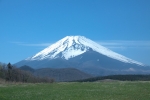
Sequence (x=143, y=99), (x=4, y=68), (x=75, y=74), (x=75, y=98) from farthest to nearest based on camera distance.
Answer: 1. (x=75, y=74)
2. (x=4, y=68)
3. (x=75, y=98)
4. (x=143, y=99)

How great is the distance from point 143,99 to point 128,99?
40.8 inches

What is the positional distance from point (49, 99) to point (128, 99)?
5.64 meters

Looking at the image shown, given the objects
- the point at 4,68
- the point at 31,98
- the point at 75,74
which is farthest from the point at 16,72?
the point at 75,74

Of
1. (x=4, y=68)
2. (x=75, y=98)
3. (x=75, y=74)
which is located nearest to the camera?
(x=75, y=98)

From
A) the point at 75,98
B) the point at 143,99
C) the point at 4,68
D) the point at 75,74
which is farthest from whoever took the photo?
the point at 75,74

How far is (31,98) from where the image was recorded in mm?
22828

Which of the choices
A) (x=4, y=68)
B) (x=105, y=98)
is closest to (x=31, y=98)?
(x=105, y=98)

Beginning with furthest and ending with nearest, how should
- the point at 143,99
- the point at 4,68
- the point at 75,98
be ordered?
the point at 4,68 → the point at 75,98 → the point at 143,99

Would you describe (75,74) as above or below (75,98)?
above

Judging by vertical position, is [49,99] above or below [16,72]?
below

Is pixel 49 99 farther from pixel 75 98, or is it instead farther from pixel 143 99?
pixel 143 99

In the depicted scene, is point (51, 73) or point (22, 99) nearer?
point (22, 99)

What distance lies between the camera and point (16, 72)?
8012 centimetres

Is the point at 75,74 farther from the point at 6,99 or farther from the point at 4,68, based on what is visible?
the point at 6,99
